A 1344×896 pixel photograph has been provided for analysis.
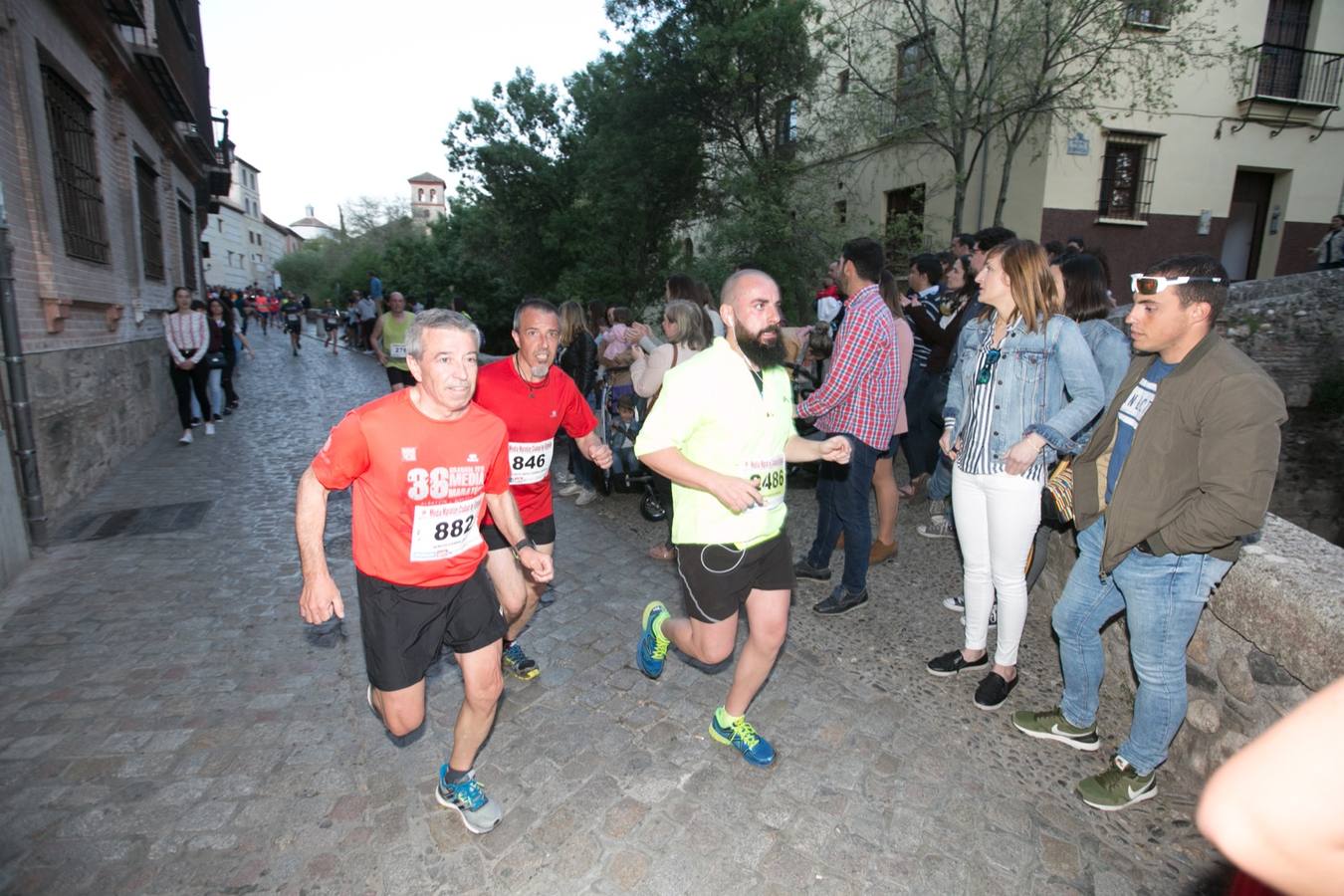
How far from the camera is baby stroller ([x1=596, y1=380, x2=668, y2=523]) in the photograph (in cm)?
674

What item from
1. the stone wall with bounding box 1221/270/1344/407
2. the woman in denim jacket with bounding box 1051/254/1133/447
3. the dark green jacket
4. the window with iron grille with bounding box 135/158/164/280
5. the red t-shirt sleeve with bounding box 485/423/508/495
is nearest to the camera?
the dark green jacket

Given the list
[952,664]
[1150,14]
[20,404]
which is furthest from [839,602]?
[1150,14]

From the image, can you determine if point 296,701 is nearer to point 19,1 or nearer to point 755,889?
point 755,889

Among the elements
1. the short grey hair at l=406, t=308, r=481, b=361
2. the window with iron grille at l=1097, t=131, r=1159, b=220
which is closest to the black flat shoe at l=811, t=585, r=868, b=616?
the short grey hair at l=406, t=308, r=481, b=361

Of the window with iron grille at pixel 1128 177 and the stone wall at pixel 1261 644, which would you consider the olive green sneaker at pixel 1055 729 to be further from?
the window with iron grille at pixel 1128 177

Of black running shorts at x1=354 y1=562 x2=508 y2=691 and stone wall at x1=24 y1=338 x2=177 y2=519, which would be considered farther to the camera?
stone wall at x1=24 y1=338 x2=177 y2=519

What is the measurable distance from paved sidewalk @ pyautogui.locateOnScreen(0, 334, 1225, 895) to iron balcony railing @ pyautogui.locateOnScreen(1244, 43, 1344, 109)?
1914 cm

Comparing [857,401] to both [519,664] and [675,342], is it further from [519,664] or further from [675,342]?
[519,664]

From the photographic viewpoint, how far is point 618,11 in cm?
1797

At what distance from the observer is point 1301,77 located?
16734 millimetres

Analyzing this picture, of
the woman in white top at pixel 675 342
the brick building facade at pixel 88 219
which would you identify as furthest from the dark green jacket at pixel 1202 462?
the brick building facade at pixel 88 219

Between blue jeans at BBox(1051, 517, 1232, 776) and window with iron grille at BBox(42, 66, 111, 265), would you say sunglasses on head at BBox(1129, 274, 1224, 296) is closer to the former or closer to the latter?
blue jeans at BBox(1051, 517, 1232, 776)

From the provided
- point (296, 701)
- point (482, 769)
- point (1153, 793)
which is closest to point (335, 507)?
point (296, 701)

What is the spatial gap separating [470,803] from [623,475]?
485 cm
